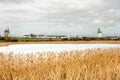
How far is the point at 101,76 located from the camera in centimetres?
538

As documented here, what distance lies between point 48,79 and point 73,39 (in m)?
65.9

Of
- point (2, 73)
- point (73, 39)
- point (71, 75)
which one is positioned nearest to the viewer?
point (71, 75)

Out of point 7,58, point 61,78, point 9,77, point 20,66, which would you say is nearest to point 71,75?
point 61,78


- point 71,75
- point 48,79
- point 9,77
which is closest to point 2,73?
point 9,77

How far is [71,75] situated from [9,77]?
1.52 metres

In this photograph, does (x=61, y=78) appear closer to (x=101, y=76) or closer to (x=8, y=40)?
(x=101, y=76)

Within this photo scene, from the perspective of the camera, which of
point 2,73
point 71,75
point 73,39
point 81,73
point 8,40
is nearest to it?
point 71,75

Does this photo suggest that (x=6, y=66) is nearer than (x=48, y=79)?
No

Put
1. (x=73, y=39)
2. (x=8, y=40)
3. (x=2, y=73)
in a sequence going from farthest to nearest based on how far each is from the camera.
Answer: (x=73, y=39) < (x=8, y=40) < (x=2, y=73)

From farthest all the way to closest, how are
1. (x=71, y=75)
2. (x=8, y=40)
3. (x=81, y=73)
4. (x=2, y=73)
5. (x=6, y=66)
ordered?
(x=8, y=40), (x=6, y=66), (x=2, y=73), (x=81, y=73), (x=71, y=75)

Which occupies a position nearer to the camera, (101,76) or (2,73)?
(101,76)

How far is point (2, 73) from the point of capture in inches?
240

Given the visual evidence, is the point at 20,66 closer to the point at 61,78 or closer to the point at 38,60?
the point at 38,60

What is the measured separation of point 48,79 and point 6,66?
175 centimetres
